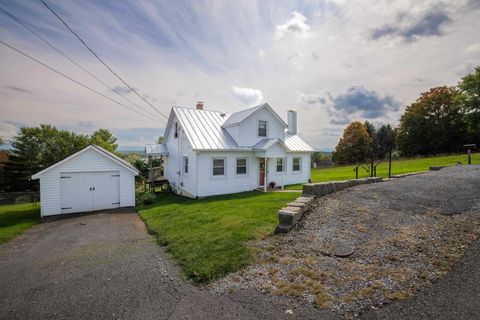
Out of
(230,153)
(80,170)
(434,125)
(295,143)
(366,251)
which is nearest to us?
(366,251)

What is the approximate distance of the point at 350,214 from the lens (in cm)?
709

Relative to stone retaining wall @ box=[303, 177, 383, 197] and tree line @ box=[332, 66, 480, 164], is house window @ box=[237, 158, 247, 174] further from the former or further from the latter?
tree line @ box=[332, 66, 480, 164]

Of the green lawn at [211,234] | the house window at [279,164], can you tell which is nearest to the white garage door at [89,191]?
the green lawn at [211,234]

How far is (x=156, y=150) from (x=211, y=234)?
598 inches

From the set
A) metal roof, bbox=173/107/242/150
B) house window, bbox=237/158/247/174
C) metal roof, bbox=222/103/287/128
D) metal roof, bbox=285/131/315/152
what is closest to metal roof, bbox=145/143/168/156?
metal roof, bbox=173/107/242/150

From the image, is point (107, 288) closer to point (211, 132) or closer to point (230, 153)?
point (230, 153)

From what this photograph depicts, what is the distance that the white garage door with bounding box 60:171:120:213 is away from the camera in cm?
1255

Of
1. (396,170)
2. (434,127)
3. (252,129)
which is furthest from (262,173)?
(434,127)

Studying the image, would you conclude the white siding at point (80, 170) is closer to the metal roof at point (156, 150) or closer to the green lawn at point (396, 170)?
the metal roof at point (156, 150)

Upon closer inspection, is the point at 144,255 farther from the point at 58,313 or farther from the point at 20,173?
the point at 20,173

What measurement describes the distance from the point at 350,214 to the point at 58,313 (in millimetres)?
7355

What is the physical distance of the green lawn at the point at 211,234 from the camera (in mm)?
5074

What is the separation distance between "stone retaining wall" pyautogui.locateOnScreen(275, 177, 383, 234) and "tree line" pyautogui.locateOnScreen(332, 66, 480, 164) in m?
→ 24.2

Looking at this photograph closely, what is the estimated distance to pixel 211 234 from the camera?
6906 millimetres
